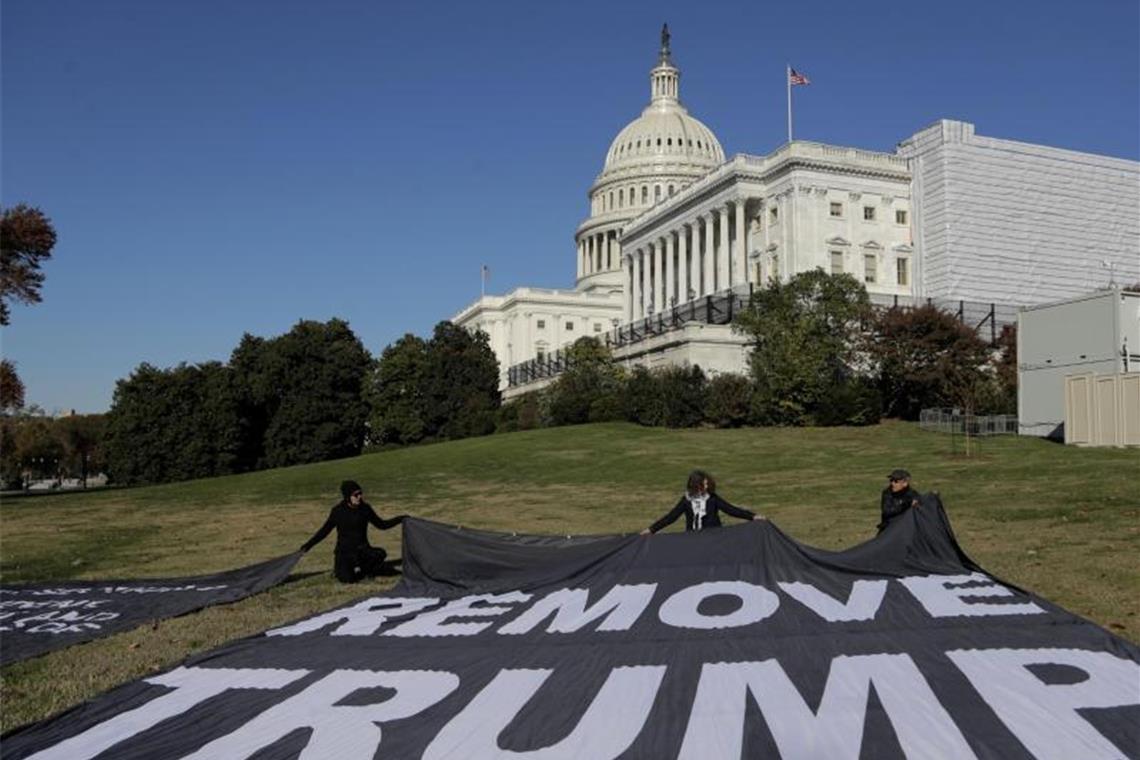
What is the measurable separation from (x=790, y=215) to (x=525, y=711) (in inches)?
3268

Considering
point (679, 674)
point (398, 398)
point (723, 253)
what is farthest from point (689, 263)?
point (679, 674)

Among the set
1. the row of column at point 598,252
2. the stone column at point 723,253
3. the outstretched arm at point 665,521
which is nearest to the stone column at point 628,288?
the row of column at point 598,252

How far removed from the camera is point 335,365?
8169cm

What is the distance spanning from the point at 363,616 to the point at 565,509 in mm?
17624

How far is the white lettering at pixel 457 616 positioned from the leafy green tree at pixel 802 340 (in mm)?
45048

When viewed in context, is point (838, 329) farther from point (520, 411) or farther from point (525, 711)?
point (525, 711)

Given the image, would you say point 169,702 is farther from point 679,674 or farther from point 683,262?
point 683,262

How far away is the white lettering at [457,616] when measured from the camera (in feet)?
37.8

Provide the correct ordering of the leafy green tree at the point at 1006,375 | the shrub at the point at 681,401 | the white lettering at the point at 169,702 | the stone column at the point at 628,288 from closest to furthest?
the white lettering at the point at 169,702, the leafy green tree at the point at 1006,375, the shrub at the point at 681,401, the stone column at the point at 628,288

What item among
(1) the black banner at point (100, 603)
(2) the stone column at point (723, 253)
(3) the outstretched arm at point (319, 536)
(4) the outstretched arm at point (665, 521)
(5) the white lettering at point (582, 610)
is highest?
(2) the stone column at point (723, 253)

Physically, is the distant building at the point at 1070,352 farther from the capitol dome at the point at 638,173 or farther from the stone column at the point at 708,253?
the capitol dome at the point at 638,173

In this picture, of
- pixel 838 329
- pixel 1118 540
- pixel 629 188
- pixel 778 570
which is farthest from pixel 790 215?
pixel 778 570

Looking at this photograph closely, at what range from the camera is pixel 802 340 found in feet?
193

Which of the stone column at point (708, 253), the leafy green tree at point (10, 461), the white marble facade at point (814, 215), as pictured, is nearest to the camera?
the white marble facade at point (814, 215)
